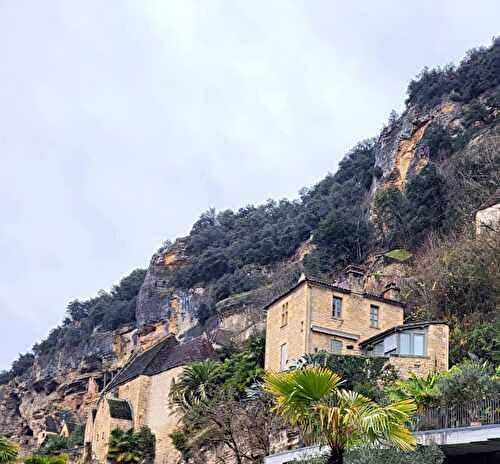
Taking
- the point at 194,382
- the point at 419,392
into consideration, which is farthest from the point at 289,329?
the point at 419,392

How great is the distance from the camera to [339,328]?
39406 mm

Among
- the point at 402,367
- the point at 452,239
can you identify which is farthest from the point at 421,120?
the point at 402,367

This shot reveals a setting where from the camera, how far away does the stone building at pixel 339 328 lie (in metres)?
35.3

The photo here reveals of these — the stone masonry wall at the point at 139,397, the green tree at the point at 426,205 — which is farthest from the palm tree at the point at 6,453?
the green tree at the point at 426,205

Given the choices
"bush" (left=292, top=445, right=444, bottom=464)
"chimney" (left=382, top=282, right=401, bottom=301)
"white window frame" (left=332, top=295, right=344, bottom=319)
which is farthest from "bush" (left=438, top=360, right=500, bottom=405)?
"chimney" (left=382, top=282, right=401, bottom=301)

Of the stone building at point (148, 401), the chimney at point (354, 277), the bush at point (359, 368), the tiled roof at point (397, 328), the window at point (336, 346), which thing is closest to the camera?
the bush at point (359, 368)

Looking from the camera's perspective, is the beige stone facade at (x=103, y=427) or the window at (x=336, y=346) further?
the beige stone facade at (x=103, y=427)

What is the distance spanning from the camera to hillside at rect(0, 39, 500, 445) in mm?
45156

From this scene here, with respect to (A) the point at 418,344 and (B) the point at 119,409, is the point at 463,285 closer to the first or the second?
(A) the point at 418,344

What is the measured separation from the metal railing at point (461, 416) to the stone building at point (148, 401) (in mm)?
23808

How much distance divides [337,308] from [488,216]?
1314 centimetres

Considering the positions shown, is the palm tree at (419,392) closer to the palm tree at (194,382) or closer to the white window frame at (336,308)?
the white window frame at (336,308)

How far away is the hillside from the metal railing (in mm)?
13086

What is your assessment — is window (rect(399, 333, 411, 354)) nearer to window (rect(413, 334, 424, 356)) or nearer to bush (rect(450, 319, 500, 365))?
window (rect(413, 334, 424, 356))
